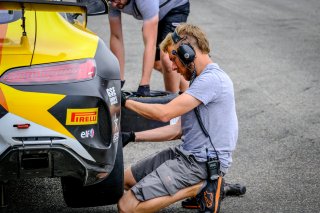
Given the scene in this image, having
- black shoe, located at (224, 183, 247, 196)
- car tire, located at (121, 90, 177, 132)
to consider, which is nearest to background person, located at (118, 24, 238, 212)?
black shoe, located at (224, 183, 247, 196)

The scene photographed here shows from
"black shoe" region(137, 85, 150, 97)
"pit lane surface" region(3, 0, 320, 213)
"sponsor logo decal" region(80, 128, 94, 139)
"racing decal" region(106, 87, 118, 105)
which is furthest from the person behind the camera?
"black shoe" region(137, 85, 150, 97)

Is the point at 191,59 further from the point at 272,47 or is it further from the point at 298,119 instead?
the point at 272,47

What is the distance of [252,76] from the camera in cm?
929

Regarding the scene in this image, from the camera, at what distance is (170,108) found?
4828 millimetres

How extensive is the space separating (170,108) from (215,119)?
0.93 feet

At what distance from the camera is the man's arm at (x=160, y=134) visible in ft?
17.1

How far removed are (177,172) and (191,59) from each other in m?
0.69

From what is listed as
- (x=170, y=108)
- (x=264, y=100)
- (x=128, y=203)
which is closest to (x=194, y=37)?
(x=170, y=108)

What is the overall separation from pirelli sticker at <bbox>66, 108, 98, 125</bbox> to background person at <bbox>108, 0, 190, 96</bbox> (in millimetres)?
2720

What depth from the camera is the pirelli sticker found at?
4008 mm

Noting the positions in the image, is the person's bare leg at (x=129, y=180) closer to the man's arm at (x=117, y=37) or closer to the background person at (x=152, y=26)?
the background person at (x=152, y=26)

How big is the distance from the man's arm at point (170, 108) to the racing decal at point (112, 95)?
0.54m

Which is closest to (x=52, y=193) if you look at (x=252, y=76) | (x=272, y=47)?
(x=252, y=76)

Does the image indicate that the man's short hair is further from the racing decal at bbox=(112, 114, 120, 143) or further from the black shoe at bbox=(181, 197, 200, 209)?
the black shoe at bbox=(181, 197, 200, 209)
